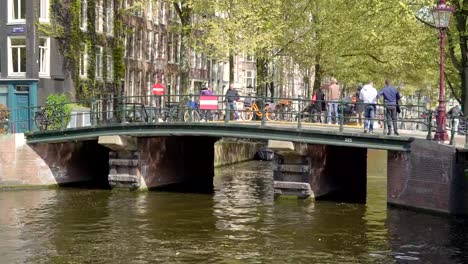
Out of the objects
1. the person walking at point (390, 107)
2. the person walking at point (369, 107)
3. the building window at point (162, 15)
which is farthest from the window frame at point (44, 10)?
the person walking at point (390, 107)

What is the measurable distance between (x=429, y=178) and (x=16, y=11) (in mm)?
24765

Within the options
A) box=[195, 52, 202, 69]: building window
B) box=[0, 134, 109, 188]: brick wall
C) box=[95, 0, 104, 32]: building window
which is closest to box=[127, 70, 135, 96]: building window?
box=[95, 0, 104, 32]: building window

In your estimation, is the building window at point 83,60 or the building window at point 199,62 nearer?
the building window at point 83,60

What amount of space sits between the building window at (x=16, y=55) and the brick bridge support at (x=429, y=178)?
21.9m

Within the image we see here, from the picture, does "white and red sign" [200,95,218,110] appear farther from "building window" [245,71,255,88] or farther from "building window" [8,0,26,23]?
"building window" [245,71,255,88]

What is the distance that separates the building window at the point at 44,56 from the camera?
3984 cm

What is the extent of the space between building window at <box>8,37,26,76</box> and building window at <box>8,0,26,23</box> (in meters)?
0.96

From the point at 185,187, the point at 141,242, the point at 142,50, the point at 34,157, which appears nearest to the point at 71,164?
the point at 34,157

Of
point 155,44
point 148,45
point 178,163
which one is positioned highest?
point 155,44

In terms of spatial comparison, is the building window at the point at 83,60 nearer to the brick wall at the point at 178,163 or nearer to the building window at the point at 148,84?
the brick wall at the point at 178,163

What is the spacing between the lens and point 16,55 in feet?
128

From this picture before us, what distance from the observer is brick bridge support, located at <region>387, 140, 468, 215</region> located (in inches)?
851

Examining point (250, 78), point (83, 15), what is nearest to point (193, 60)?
point (250, 78)

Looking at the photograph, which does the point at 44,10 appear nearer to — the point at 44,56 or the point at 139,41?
the point at 44,56
